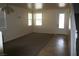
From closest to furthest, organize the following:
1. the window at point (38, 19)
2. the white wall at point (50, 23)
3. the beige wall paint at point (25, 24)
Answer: the beige wall paint at point (25, 24) < the white wall at point (50, 23) < the window at point (38, 19)

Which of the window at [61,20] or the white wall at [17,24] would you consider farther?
the window at [61,20]

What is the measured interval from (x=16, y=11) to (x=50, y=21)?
3728 millimetres

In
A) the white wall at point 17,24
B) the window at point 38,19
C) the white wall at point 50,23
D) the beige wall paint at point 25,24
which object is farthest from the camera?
the window at point 38,19

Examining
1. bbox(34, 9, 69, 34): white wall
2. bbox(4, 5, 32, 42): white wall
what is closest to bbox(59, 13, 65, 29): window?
bbox(34, 9, 69, 34): white wall

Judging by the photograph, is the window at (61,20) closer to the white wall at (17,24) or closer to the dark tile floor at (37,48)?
the white wall at (17,24)

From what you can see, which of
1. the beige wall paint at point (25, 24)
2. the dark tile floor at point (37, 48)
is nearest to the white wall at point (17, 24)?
the beige wall paint at point (25, 24)

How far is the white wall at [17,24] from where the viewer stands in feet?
23.5

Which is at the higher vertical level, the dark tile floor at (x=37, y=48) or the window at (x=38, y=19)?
the window at (x=38, y=19)

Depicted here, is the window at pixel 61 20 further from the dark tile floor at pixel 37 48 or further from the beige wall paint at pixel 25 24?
the dark tile floor at pixel 37 48

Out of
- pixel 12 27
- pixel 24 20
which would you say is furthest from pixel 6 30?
pixel 24 20

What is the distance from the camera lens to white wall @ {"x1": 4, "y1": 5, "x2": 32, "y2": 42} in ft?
23.5

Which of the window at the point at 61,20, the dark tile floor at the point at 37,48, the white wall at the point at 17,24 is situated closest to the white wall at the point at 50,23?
the window at the point at 61,20

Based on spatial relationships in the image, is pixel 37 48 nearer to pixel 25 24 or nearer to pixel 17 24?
pixel 17 24

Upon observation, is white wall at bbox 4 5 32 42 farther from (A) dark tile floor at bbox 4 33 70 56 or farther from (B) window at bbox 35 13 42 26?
(B) window at bbox 35 13 42 26
